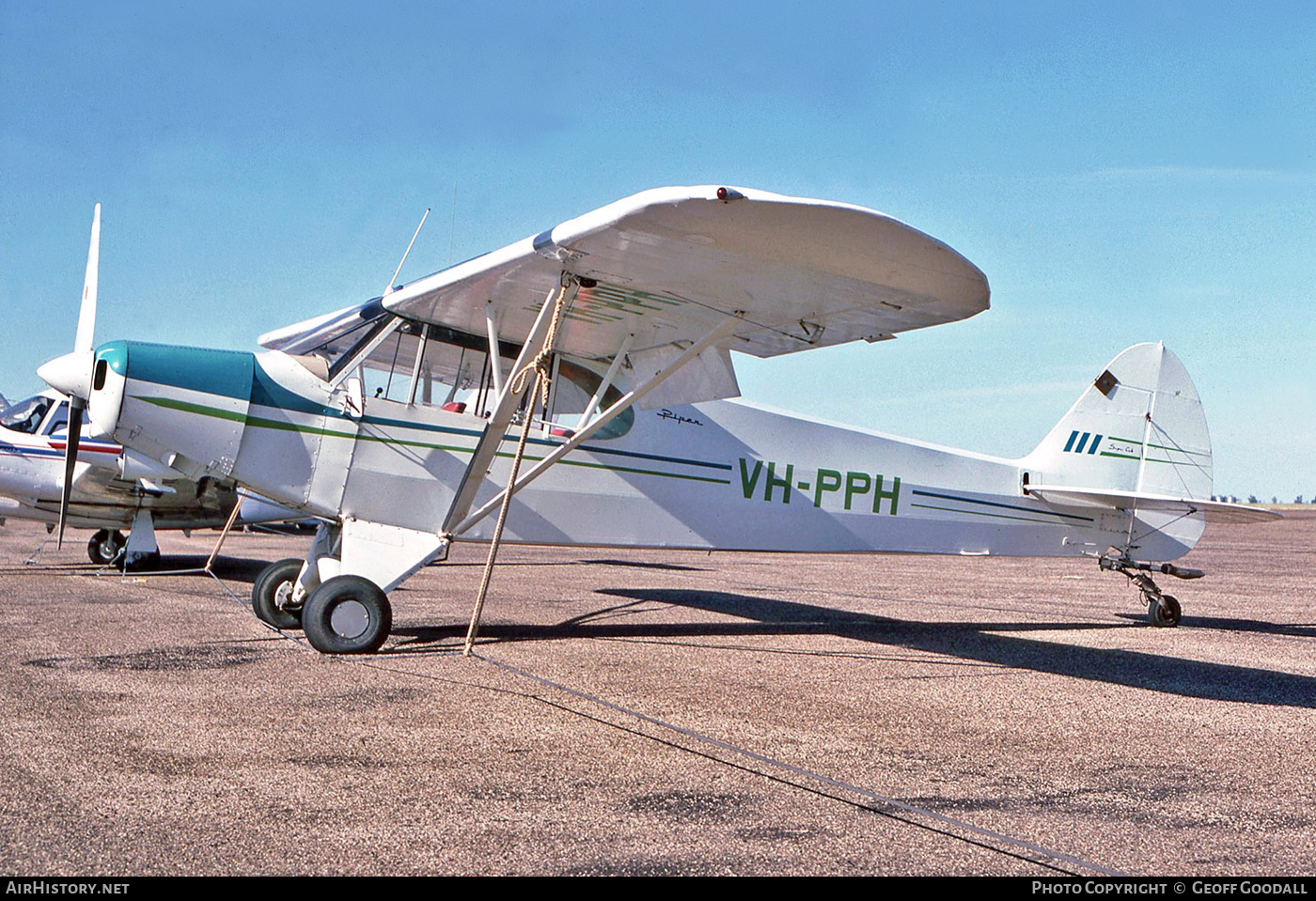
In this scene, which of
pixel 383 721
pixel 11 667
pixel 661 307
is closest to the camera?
pixel 383 721

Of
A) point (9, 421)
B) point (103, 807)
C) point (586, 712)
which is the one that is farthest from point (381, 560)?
point (9, 421)

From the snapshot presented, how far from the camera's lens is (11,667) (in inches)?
246

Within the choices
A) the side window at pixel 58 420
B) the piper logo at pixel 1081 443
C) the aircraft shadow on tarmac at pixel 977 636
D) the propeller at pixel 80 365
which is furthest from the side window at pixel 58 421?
the piper logo at pixel 1081 443

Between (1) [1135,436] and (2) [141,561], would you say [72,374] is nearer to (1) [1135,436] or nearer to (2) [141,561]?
(2) [141,561]

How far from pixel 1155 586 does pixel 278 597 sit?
8377mm

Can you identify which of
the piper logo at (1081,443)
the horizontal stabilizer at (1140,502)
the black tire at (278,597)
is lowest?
the black tire at (278,597)

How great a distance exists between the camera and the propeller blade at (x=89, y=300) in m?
8.62

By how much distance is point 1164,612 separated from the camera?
10.5 m

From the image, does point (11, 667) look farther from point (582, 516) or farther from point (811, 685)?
point (811, 685)

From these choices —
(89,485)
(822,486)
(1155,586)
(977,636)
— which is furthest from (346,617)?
(89,485)

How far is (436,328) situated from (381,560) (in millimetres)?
1936

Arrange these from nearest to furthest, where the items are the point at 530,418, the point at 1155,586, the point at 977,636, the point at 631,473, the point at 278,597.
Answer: the point at 530,418 < the point at 278,597 < the point at 631,473 < the point at 977,636 < the point at 1155,586

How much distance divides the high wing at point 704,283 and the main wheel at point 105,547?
744cm

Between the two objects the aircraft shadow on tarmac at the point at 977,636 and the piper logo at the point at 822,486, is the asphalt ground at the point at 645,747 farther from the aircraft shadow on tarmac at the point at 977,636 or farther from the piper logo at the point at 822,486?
the piper logo at the point at 822,486
